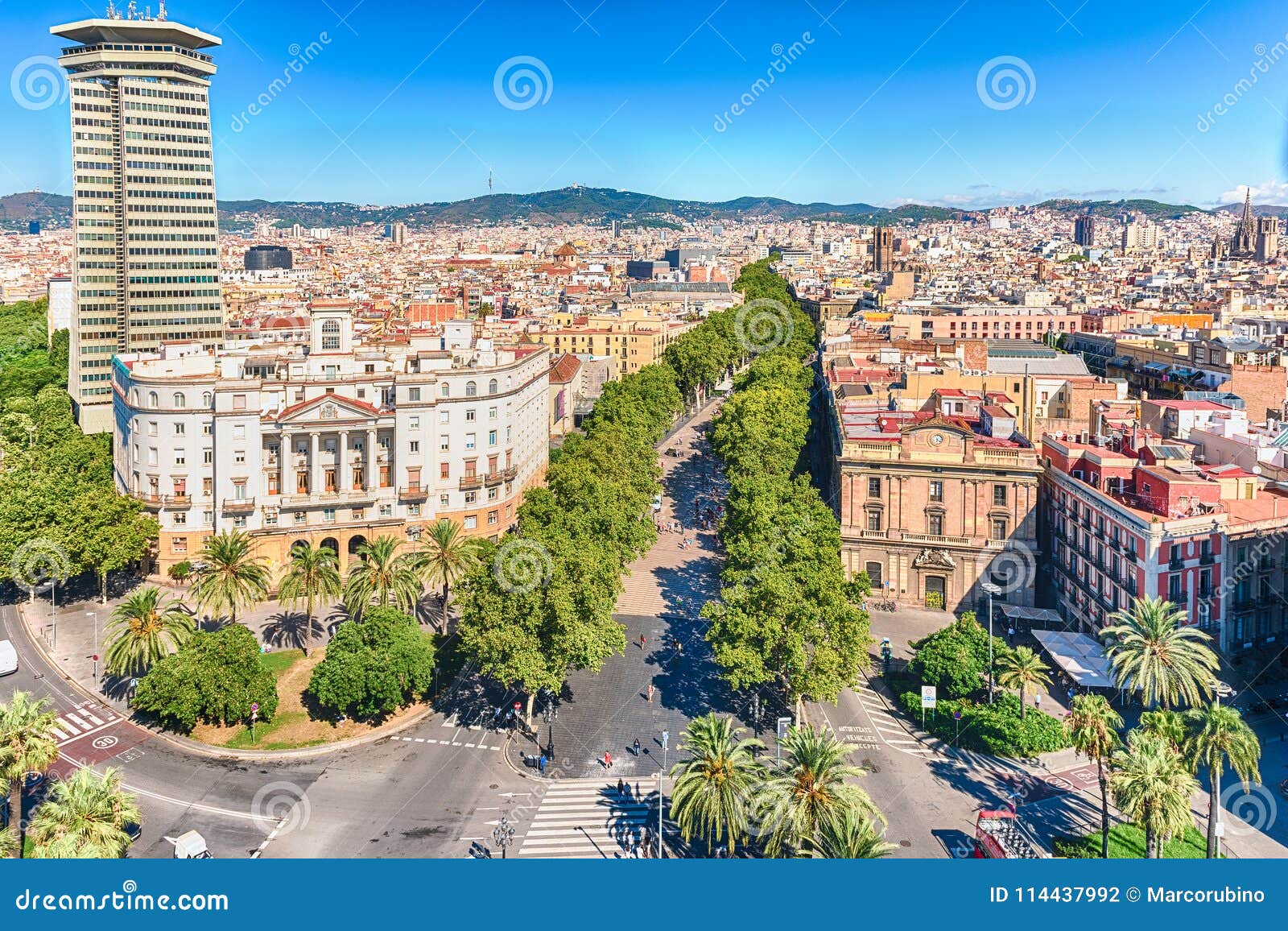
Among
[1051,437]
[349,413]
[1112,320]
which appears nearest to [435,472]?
[349,413]

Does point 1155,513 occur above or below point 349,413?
below

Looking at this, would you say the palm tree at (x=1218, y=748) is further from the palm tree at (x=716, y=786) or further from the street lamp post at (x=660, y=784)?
the street lamp post at (x=660, y=784)

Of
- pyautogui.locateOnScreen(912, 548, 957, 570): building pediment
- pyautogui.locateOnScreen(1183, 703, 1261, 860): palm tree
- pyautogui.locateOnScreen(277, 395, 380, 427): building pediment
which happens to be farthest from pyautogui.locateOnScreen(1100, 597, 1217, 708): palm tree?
pyautogui.locateOnScreen(277, 395, 380, 427): building pediment

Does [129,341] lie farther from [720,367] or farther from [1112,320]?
[1112,320]

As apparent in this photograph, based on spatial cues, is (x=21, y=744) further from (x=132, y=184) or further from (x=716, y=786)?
(x=132, y=184)

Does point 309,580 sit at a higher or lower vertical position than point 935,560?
higher

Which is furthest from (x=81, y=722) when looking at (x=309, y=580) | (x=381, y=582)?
(x=381, y=582)

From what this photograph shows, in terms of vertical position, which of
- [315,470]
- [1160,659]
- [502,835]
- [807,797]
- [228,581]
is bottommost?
[502,835]
